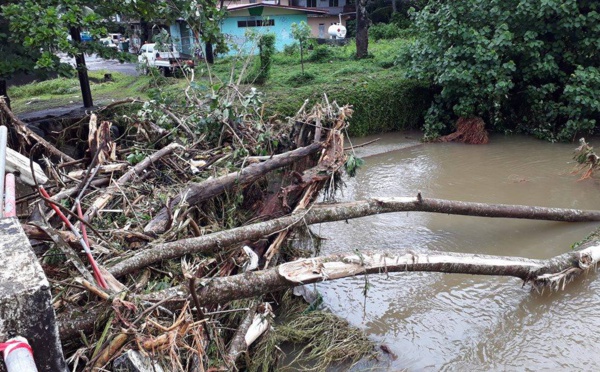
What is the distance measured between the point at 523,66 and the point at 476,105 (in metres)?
1.25

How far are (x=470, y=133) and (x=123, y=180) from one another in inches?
348

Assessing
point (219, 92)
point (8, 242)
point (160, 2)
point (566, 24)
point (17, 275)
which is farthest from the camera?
point (566, 24)

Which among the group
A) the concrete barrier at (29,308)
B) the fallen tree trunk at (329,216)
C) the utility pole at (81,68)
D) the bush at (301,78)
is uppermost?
the utility pole at (81,68)

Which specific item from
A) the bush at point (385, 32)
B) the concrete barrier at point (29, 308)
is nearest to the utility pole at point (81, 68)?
the concrete barrier at point (29, 308)

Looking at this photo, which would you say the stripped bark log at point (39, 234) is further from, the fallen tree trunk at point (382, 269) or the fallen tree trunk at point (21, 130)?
the fallen tree trunk at point (21, 130)

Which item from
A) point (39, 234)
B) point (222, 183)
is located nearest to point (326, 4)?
point (222, 183)

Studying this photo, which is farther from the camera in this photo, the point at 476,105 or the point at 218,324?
the point at 476,105

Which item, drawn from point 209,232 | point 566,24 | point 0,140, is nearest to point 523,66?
point 566,24

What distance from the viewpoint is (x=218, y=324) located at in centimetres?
372

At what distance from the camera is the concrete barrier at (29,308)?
5.67ft

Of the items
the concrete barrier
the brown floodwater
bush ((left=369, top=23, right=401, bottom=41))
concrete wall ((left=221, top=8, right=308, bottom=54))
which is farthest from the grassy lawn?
concrete wall ((left=221, top=8, right=308, bottom=54))

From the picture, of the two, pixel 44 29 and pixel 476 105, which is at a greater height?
pixel 44 29

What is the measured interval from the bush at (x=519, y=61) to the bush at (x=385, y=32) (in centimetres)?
1339

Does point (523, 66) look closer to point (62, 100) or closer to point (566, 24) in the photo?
point (566, 24)
